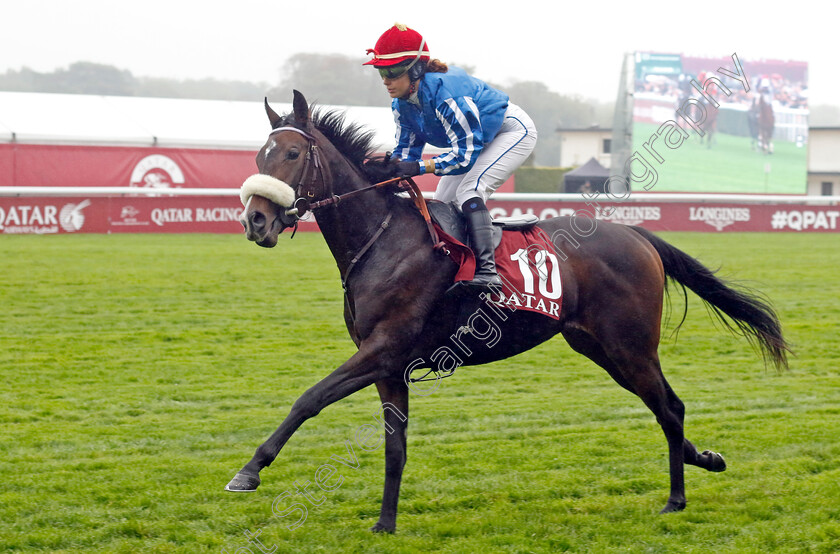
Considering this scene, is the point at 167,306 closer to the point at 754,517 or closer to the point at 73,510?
the point at 73,510

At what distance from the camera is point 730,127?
122 ft

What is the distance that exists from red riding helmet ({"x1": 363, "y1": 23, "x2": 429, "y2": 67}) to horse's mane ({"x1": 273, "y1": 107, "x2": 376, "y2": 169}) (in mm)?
291

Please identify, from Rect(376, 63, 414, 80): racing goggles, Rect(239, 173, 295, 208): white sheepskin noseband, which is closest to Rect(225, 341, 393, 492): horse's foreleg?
Rect(239, 173, 295, 208): white sheepskin noseband

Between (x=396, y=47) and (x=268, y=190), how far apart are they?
868 millimetres

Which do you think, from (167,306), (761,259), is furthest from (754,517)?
(761,259)

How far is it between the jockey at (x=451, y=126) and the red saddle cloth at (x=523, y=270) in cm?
8

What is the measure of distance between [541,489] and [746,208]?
19238mm

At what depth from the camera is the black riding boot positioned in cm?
376

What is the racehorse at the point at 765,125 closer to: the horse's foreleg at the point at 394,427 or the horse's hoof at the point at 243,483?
the horse's foreleg at the point at 394,427

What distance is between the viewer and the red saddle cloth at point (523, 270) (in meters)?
3.79

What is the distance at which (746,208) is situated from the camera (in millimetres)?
21719

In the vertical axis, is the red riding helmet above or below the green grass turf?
above

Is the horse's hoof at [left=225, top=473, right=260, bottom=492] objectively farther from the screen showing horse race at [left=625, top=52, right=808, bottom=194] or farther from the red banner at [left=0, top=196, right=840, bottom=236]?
the screen showing horse race at [left=625, top=52, right=808, bottom=194]

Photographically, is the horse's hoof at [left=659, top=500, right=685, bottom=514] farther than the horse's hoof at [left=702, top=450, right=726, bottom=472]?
No
